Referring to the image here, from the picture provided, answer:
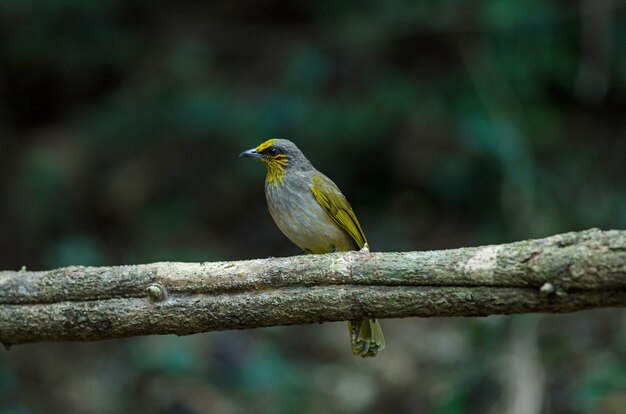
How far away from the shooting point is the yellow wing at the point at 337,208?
197 inches

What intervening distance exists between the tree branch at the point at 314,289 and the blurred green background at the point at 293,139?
2.90 m

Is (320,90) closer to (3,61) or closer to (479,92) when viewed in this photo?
(479,92)

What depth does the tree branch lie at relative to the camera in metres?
2.92

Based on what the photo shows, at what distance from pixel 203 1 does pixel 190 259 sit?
3.20 m

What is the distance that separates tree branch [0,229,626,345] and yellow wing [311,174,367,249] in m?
1.48

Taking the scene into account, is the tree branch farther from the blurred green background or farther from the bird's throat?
the blurred green background

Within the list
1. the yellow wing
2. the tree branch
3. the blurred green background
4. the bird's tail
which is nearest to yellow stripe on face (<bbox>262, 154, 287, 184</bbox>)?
the yellow wing

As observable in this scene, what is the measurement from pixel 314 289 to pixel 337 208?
169 centimetres

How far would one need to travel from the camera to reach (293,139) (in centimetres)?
814

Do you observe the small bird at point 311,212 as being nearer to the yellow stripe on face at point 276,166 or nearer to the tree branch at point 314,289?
the yellow stripe on face at point 276,166

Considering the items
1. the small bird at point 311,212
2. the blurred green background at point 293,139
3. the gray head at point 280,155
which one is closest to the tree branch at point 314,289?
the small bird at point 311,212

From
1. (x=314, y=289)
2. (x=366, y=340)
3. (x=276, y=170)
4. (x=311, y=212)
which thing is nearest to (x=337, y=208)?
(x=311, y=212)

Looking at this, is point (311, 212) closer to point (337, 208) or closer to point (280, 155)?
point (337, 208)

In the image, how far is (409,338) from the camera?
7602mm
